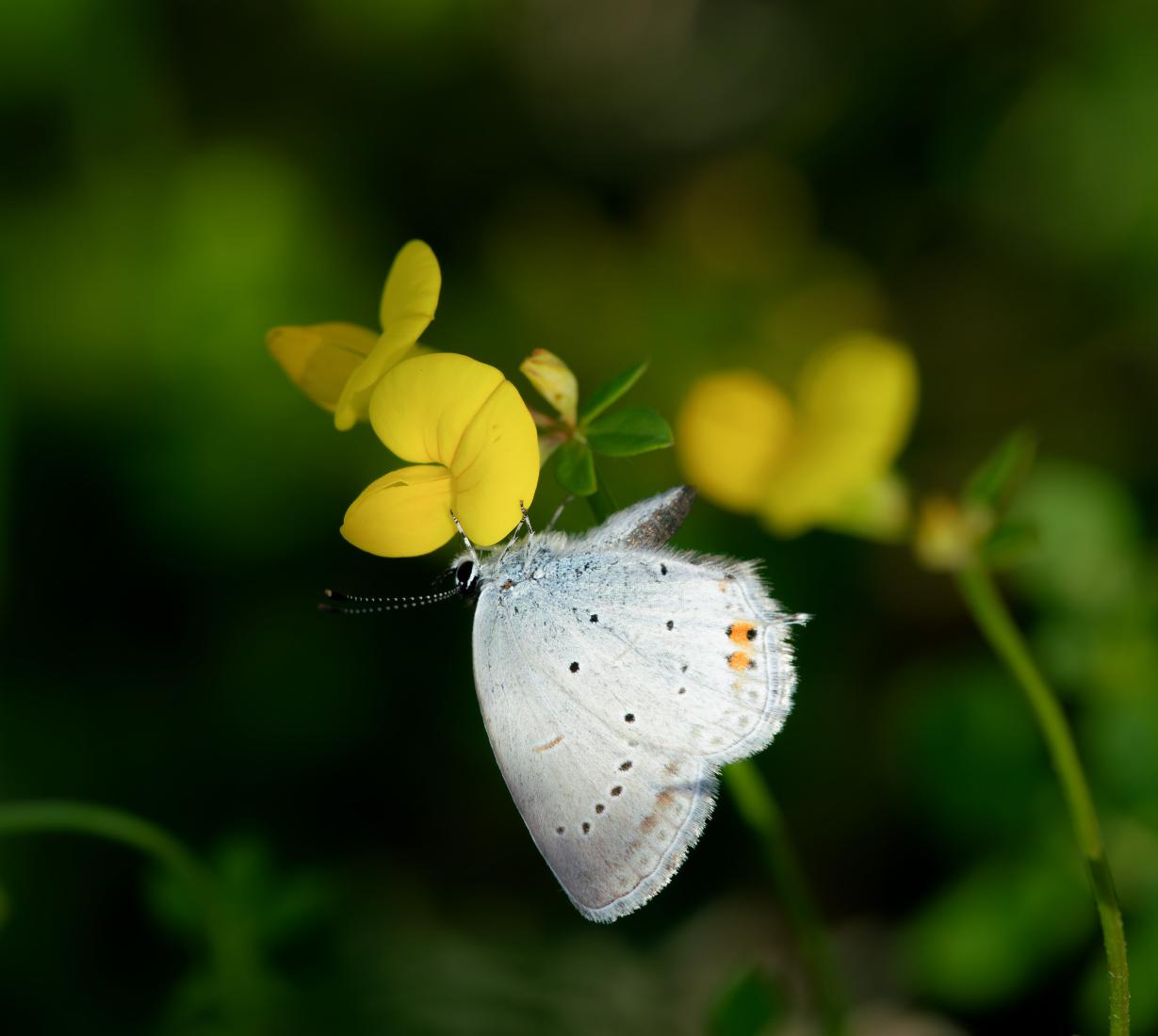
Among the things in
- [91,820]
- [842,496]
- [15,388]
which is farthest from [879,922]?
[15,388]

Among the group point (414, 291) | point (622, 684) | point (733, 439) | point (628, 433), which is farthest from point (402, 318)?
point (733, 439)

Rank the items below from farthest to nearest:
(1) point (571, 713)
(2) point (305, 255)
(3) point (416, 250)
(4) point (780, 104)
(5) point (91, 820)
→ (4) point (780, 104) < (2) point (305, 255) < (5) point (91, 820) < (1) point (571, 713) < (3) point (416, 250)

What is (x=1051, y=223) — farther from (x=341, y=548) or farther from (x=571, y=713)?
(x=571, y=713)

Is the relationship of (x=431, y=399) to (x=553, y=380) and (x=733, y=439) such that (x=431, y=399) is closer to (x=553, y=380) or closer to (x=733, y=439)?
(x=553, y=380)

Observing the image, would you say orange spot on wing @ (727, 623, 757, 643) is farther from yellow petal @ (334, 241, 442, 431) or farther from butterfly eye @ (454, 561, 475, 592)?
yellow petal @ (334, 241, 442, 431)

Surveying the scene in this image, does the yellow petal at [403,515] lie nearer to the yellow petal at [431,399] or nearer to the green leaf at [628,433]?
the yellow petal at [431,399]

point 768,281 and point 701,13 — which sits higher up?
point 701,13

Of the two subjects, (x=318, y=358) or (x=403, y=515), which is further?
(x=318, y=358)

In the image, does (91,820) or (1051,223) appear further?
(1051,223)
